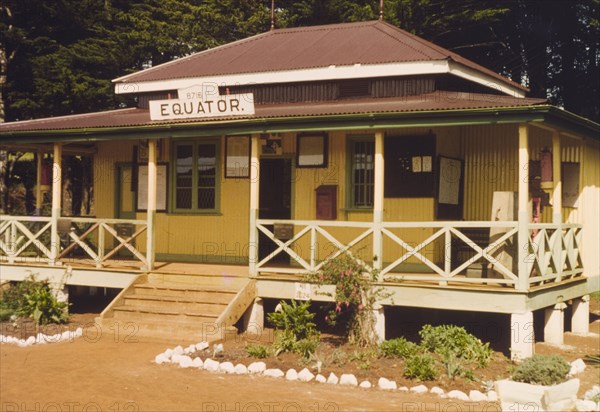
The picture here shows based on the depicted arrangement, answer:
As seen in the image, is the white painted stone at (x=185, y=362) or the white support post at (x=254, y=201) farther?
the white support post at (x=254, y=201)

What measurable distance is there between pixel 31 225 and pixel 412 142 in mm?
9794

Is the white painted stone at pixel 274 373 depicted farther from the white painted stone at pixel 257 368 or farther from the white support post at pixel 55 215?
the white support post at pixel 55 215

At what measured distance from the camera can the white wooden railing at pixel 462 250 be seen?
11.7 meters

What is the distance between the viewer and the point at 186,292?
1359 centimetres

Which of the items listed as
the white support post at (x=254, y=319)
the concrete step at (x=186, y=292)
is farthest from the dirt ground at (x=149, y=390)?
the white support post at (x=254, y=319)

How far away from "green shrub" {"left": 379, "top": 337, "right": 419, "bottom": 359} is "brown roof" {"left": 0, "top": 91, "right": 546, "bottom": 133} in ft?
11.8

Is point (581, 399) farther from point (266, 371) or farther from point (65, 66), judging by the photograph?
point (65, 66)

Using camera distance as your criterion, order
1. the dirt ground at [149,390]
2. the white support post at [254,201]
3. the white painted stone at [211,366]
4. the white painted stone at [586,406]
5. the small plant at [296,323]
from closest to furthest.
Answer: the white painted stone at [586,406] < the dirt ground at [149,390] < the white painted stone at [211,366] < the small plant at [296,323] < the white support post at [254,201]

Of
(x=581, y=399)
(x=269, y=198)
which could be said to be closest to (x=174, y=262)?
(x=269, y=198)

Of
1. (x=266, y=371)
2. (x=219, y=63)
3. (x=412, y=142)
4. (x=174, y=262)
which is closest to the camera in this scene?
(x=266, y=371)

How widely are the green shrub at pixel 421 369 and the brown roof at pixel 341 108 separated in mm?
3892

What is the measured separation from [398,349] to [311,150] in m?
5.20

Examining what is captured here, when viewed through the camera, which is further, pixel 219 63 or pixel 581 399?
pixel 219 63

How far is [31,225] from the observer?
18.5m
